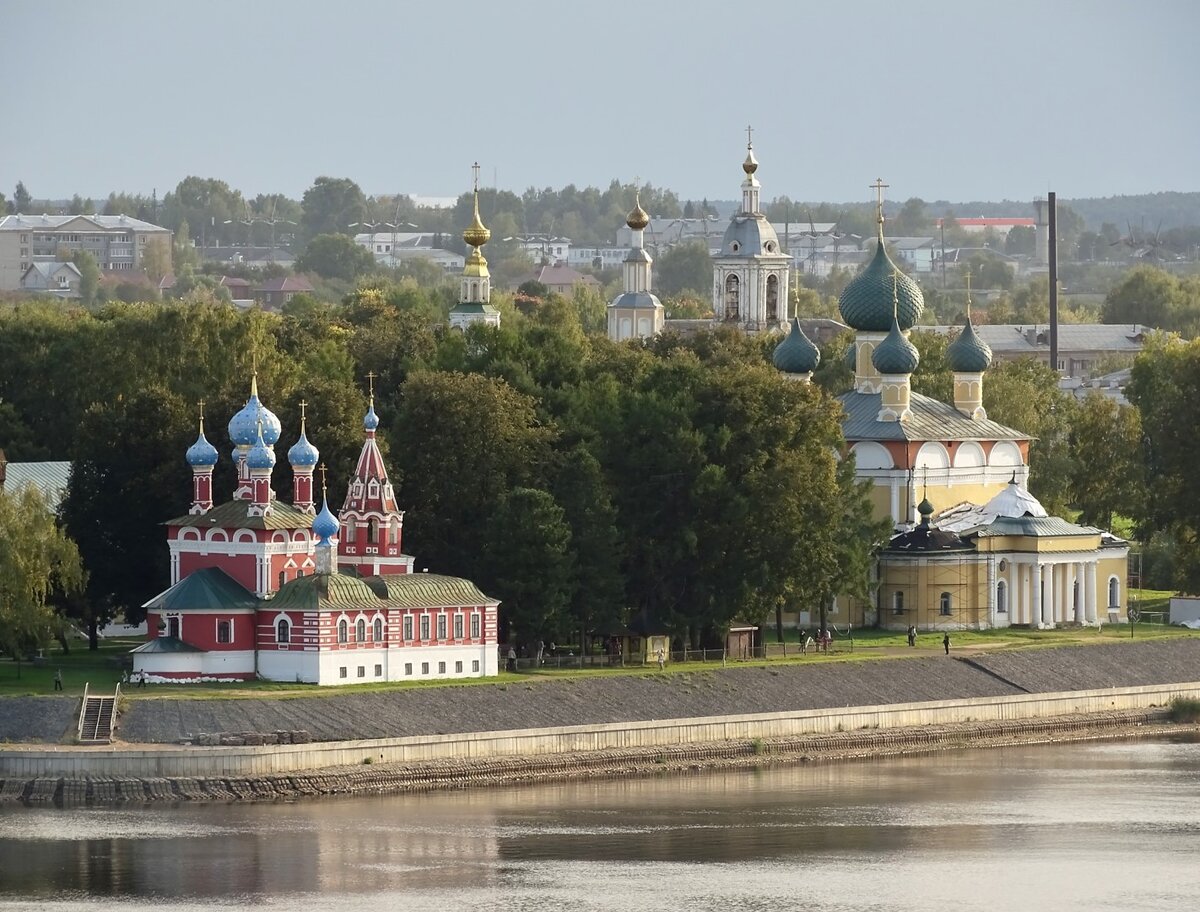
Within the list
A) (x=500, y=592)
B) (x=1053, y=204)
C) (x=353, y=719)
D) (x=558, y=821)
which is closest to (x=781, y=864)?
(x=558, y=821)

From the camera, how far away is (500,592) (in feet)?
251

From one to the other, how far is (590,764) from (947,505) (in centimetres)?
2418

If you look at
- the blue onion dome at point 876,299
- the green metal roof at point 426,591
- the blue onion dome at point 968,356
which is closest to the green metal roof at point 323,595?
the green metal roof at point 426,591

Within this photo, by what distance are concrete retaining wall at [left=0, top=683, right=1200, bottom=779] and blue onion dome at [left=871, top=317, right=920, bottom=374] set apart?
41.3ft

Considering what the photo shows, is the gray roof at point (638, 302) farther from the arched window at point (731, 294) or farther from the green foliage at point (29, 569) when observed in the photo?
the green foliage at point (29, 569)

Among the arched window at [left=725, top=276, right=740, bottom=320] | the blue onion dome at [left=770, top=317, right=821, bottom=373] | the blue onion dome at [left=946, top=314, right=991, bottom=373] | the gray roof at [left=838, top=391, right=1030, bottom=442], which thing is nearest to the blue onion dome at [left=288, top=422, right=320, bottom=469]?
the gray roof at [left=838, top=391, right=1030, bottom=442]

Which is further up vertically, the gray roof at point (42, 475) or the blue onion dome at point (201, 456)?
the blue onion dome at point (201, 456)

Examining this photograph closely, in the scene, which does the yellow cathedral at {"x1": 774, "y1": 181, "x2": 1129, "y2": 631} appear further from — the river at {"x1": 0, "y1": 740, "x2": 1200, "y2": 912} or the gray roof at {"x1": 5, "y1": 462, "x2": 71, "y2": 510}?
the gray roof at {"x1": 5, "y1": 462, "x2": 71, "y2": 510}

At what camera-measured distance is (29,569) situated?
73062 millimetres

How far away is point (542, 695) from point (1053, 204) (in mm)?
102960

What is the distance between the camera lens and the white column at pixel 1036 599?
89.9 m

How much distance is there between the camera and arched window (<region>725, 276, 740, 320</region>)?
468 ft

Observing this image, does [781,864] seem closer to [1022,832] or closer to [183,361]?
[1022,832]

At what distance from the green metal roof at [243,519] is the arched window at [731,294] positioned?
68927mm
